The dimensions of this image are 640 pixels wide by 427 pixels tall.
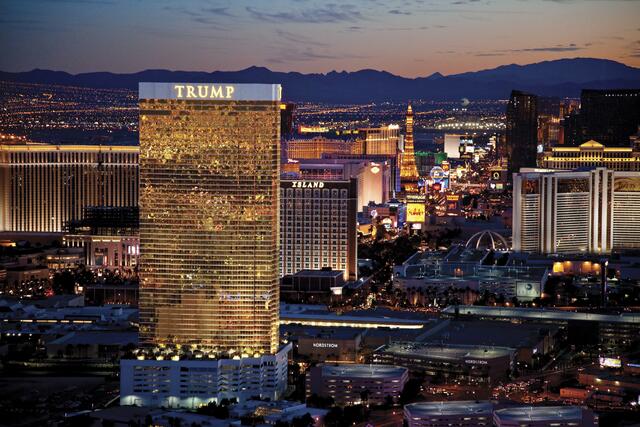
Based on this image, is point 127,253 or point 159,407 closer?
point 159,407

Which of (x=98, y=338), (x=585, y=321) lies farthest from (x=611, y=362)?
(x=98, y=338)

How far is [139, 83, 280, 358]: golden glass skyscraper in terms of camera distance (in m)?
48.3

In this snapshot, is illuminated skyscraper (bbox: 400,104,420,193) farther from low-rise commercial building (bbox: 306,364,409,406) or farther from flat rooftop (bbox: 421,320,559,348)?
low-rise commercial building (bbox: 306,364,409,406)

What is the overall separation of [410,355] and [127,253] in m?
24.2

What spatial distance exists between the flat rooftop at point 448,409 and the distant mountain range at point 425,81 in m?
33.4

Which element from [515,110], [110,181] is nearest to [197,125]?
[110,181]

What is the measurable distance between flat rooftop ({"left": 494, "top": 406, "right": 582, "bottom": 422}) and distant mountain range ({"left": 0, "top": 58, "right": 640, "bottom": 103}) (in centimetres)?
3522

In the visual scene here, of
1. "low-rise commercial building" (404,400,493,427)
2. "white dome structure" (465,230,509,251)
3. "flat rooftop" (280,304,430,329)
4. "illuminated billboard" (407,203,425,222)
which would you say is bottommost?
"low-rise commercial building" (404,400,493,427)

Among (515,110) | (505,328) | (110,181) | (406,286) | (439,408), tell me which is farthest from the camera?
(515,110)

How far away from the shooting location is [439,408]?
44156 mm

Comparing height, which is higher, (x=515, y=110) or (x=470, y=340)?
(x=515, y=110)

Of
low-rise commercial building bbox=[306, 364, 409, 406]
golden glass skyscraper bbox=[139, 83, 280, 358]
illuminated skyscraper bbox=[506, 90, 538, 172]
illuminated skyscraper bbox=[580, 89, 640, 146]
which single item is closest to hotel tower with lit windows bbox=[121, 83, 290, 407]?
golden glass skyscraper bbox=[139, 83, 280, 358]

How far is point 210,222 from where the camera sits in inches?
1921

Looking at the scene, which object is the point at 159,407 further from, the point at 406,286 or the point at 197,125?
the point at 406,286
